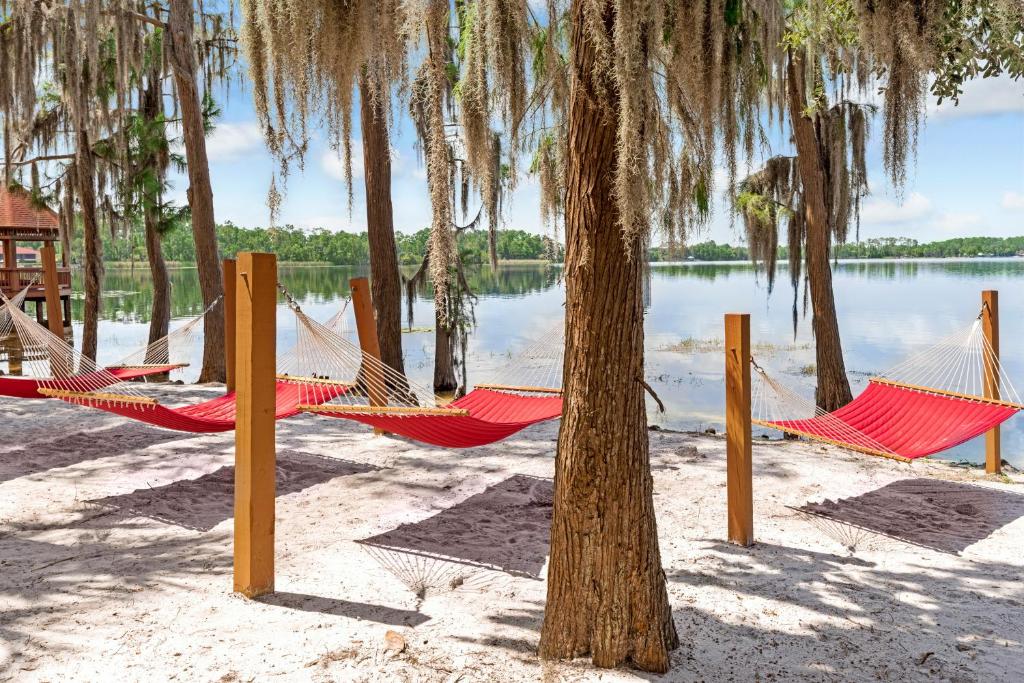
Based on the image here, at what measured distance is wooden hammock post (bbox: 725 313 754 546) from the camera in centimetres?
321

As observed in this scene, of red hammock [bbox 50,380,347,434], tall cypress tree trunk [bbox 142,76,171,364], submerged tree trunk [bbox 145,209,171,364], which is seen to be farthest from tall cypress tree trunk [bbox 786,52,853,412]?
submerged tree trunk [bbox 145,209,171,364]

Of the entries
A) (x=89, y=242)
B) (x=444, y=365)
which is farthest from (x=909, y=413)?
(x=89, y=242)

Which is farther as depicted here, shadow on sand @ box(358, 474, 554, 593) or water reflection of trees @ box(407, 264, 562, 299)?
water reflection of trees @ box(407, 264, 562, 299)

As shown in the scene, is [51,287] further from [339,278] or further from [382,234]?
[339,278]

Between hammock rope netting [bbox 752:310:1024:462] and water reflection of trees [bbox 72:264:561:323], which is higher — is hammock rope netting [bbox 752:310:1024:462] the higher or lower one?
the lower one

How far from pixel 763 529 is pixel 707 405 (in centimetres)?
647

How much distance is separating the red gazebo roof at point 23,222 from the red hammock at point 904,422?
1263cm

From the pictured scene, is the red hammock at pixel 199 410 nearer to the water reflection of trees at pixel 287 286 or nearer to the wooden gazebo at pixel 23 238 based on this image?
the water reflection of trees at pixel 287 286

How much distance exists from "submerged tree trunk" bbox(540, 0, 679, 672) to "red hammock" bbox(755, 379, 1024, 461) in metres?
1.58

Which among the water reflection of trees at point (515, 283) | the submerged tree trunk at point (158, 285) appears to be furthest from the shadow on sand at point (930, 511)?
the water reflection of trees at point (515, 283)

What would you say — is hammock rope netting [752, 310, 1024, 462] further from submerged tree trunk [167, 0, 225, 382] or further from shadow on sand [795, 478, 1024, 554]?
submerged tree trunk [167, 0, 225, 382]

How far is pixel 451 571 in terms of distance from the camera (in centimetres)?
291

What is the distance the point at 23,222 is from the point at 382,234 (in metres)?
9.23

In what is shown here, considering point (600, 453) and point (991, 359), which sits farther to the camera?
point (991, 359)
